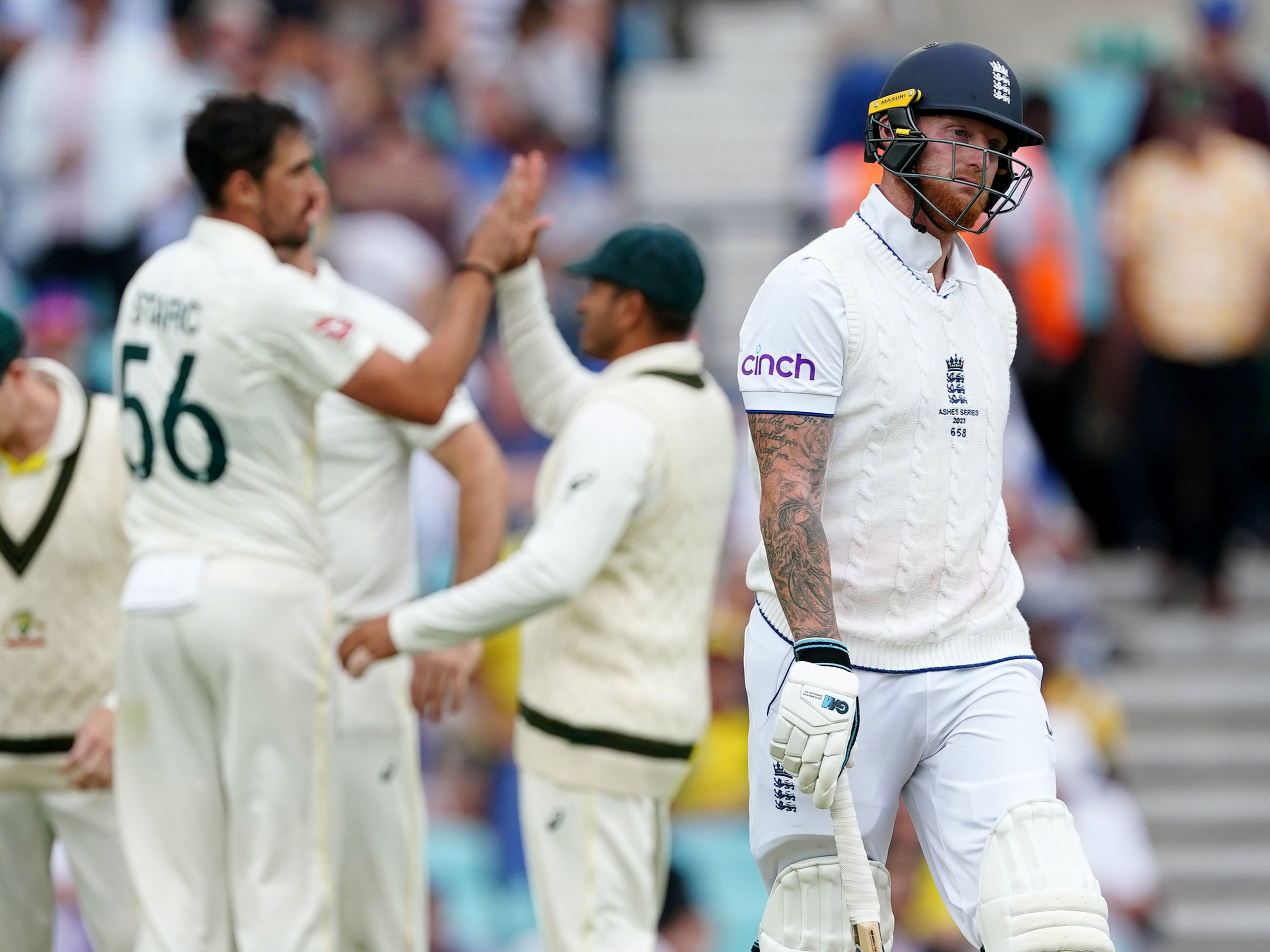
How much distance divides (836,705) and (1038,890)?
1.79 feet

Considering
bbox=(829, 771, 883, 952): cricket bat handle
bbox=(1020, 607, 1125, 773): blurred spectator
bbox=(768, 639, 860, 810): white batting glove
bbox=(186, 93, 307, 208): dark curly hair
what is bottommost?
bbox=(1020, 607, 1125, 773): blurred spectator

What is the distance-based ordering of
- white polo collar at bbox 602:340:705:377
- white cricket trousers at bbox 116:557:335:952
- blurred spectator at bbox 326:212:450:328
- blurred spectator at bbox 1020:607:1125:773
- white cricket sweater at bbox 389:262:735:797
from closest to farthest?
white cricket trousers at bbox 116:557:335:952, white cricket sweater at bbox 389:262:735:797, white polo collar at bbox 602:340:705:377, blurred spectator at bbox 1020:607:1125:773, blurred spectator at bbox 326:212:450:328

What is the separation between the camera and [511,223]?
5.23 meters

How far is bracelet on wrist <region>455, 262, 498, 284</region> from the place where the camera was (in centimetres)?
508

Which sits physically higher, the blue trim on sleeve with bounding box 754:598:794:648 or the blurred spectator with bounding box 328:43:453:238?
the blurred spectator with bounding box 328:43:453:238

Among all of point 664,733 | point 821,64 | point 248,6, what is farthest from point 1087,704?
point 248,6

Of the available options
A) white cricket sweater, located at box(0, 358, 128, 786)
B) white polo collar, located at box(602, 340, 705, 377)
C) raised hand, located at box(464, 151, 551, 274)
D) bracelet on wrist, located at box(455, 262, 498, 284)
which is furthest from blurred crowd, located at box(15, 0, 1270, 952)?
bracelet on wrist, located at box(455, 262, 498, 284)

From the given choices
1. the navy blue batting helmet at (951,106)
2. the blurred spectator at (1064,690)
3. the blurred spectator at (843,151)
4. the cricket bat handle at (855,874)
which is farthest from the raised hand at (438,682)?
the blurred spectator at (843,151)

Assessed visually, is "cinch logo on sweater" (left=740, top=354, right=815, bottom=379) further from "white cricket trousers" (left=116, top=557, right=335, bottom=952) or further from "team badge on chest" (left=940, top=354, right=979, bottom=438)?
"white cricket trousers" (left=116, top=557, right=335, bottom=952)

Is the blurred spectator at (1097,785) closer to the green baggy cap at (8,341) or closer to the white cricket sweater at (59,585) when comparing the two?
the white cricket sweater at (59,585)

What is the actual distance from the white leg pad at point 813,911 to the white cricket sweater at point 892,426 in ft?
1.46

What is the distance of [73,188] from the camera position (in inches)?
442

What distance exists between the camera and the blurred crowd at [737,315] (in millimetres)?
8500

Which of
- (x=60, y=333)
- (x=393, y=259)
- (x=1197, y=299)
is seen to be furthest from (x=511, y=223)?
(x=1197, y=299)
